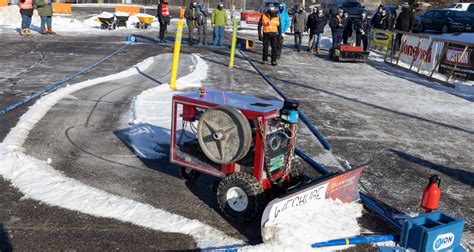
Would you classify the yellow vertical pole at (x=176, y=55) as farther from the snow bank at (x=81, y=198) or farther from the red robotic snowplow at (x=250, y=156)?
the red robotic snowplow at (x=250, y=156)

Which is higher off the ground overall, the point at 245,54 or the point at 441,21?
the point at 441,21

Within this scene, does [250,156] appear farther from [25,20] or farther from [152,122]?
[25,20]

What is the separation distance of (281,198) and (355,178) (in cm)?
121

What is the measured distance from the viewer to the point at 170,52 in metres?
18.4

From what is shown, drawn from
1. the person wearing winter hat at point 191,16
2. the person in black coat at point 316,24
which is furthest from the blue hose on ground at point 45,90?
the person in black coat at point 316,24

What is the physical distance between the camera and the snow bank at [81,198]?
15.2ft

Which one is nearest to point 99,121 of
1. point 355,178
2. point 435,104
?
point 355,178

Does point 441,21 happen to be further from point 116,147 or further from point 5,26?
point 116,147

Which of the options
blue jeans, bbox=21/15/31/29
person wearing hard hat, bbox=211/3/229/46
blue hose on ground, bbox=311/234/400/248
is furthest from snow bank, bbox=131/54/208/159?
blue jeans, bbox=21/15/31/29

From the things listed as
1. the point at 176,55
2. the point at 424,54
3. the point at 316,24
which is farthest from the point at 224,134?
the point at 316,24

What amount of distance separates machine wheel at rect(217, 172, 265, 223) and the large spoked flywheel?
227mm

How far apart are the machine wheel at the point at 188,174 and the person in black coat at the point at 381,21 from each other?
1879 cm

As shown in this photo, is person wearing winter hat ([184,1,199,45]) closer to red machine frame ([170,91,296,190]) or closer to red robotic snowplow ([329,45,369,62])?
red robotic snowplow ([329,45,369,62])

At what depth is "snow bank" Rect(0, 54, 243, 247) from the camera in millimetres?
4637
